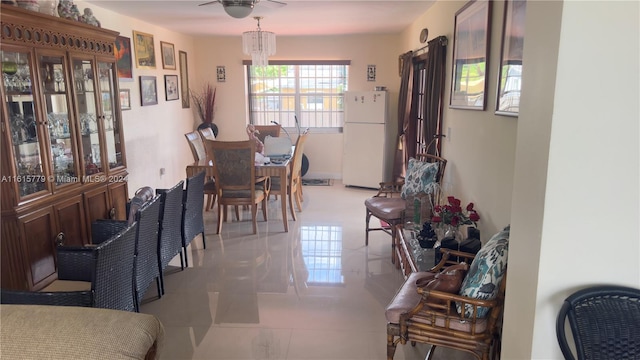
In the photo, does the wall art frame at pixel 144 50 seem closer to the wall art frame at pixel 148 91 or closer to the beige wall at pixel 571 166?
the wall art frame at pixel 148 91

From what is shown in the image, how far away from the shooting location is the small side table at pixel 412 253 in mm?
2715

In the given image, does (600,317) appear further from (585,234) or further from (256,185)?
(256,185)

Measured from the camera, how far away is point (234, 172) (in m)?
4.37

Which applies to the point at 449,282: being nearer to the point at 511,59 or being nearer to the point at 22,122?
the point at 511,59

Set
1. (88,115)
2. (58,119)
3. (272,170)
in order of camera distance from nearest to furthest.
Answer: (58,119) < (88,115) < (272,170)

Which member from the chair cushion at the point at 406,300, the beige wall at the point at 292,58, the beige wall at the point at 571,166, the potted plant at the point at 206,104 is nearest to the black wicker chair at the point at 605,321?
the beige wall at the point at 571,166

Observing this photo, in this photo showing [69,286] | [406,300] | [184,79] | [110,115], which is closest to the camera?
[406,300]

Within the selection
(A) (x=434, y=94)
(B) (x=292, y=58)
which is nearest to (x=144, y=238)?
(A) (x=434, y=94)

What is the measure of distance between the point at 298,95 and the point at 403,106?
6.94ft

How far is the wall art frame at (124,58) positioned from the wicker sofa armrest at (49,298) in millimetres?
3374

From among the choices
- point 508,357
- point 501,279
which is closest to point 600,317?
point 508,357

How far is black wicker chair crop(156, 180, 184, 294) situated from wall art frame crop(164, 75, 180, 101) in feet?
10.2

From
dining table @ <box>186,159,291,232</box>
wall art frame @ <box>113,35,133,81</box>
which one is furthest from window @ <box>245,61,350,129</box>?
dining table @ <box>186,159,291,232</box>

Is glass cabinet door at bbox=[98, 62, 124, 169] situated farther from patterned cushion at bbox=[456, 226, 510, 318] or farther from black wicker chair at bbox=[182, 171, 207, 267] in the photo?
patterned cushion at bbox=[456, 226, 510, 318]
